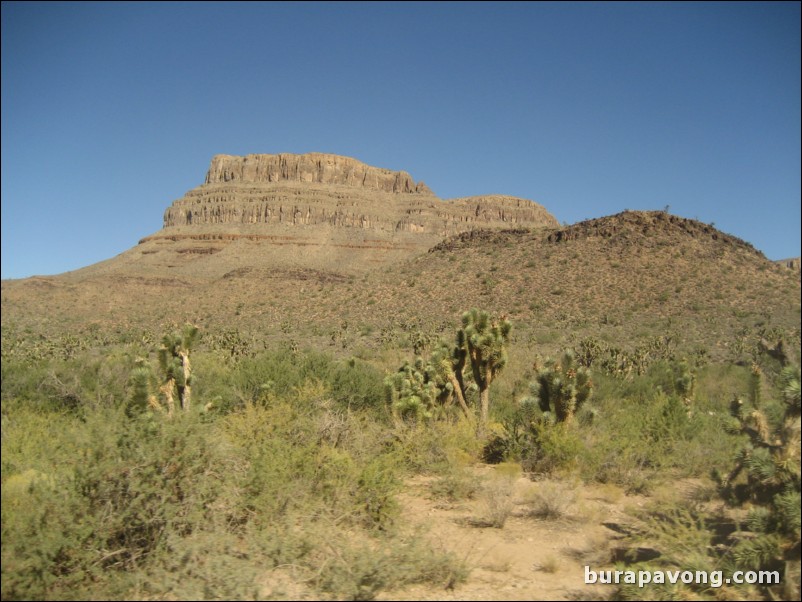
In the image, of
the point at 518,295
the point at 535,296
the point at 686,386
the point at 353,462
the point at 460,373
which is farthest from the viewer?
the point at 518,295

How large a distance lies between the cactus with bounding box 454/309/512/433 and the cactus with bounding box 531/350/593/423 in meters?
1.13

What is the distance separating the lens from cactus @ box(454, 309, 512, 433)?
1327 centimetres

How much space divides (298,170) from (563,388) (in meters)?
139

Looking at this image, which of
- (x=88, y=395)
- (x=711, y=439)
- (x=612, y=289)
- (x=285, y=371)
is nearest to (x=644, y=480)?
(x=711, y=439)

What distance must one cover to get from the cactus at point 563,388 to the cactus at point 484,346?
1.13 metres

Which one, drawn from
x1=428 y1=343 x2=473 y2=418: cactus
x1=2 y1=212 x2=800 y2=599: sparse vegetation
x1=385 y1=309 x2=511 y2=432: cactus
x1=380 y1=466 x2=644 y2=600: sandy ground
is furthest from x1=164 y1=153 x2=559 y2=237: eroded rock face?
x1=380 y1=466 x2=644 y2=600: sandy ground

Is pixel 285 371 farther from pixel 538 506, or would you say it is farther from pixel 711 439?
pixel 711 439

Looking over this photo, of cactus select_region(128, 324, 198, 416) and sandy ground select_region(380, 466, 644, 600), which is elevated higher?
cactus select_region(128, 324, 198, 416)

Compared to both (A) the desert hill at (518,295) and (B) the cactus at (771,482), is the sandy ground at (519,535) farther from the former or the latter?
(A) the desert hill at (518,295)

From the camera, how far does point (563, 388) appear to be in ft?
39.0

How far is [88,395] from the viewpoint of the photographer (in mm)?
10500

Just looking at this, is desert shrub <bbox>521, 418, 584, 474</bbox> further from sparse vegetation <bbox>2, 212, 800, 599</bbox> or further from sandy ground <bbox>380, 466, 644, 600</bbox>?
sandy ground <bbox>380, 466, 644, 600</bbox>

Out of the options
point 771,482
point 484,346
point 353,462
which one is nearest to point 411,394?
point 484,346

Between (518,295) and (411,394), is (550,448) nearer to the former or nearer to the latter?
Result: (411,394)
